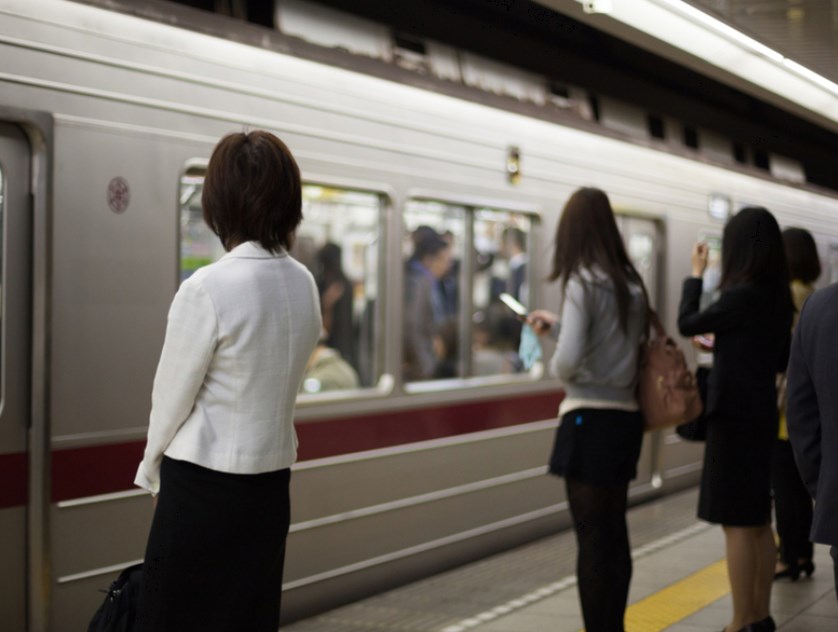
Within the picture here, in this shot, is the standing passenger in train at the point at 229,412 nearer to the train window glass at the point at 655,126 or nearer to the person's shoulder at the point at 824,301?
the person's shoulder at the point at 824,301

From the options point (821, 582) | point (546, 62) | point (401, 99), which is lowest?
point (821, 582)

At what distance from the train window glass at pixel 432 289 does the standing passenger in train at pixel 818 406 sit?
2.68 m

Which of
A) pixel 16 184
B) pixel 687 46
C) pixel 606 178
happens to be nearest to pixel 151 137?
pixel 16 184

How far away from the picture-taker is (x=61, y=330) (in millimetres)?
3650

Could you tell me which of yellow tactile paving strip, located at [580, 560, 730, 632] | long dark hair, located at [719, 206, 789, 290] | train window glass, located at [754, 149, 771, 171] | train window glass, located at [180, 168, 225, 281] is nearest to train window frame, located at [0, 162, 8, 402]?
train window glass, located at [180, 168, 225, 281]

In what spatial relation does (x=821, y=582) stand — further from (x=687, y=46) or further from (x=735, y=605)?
(x=687, y=46)

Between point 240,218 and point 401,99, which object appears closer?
point 240,218

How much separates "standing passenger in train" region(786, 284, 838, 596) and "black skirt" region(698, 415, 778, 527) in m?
1.24

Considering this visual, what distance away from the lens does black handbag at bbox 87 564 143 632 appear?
2.40 meters

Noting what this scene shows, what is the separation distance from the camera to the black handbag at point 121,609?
2.40m

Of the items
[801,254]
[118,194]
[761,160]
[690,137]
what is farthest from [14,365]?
[761,160]

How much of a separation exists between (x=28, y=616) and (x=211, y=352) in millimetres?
1695

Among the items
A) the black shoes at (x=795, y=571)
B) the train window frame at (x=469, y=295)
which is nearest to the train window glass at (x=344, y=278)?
the train window frame at (x=469, y=295)

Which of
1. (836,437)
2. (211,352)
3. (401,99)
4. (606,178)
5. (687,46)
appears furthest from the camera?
(606,178)
